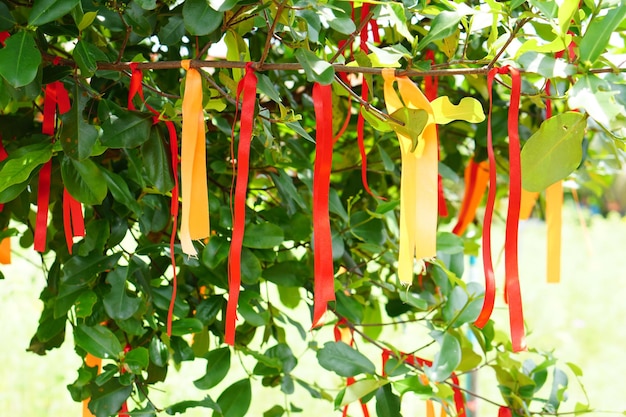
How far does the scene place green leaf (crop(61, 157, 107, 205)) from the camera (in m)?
0.56

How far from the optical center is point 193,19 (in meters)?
0.47

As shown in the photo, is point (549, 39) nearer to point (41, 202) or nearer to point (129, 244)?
point (41, 202)

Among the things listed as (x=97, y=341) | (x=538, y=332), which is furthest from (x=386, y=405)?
(x=538, y=332)

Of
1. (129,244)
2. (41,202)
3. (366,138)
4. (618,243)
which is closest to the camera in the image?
(41,202)

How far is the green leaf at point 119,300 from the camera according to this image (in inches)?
24.7

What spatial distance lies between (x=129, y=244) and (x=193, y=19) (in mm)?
1038

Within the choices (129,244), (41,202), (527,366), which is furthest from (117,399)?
(129,244)

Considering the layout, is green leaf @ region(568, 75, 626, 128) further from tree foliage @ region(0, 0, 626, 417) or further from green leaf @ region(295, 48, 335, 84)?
green leaf @ region(295, 48, 335, 84)

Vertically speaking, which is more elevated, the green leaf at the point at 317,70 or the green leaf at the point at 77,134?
the green leaf at the point at 317,70

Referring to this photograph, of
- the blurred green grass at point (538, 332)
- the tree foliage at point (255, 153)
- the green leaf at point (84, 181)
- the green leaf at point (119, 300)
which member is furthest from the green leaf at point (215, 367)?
the blurred green grass at point (538, 332)

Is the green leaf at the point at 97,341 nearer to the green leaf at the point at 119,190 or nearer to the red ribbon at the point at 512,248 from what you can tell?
the green leaf at the point at 119,190

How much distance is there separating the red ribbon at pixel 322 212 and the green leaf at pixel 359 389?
22 cm

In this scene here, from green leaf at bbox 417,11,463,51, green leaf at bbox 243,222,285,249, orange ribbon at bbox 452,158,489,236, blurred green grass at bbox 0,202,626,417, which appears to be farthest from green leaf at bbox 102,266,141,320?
blurred green grass at bbox 0,202,626,417

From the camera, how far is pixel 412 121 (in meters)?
0.44
